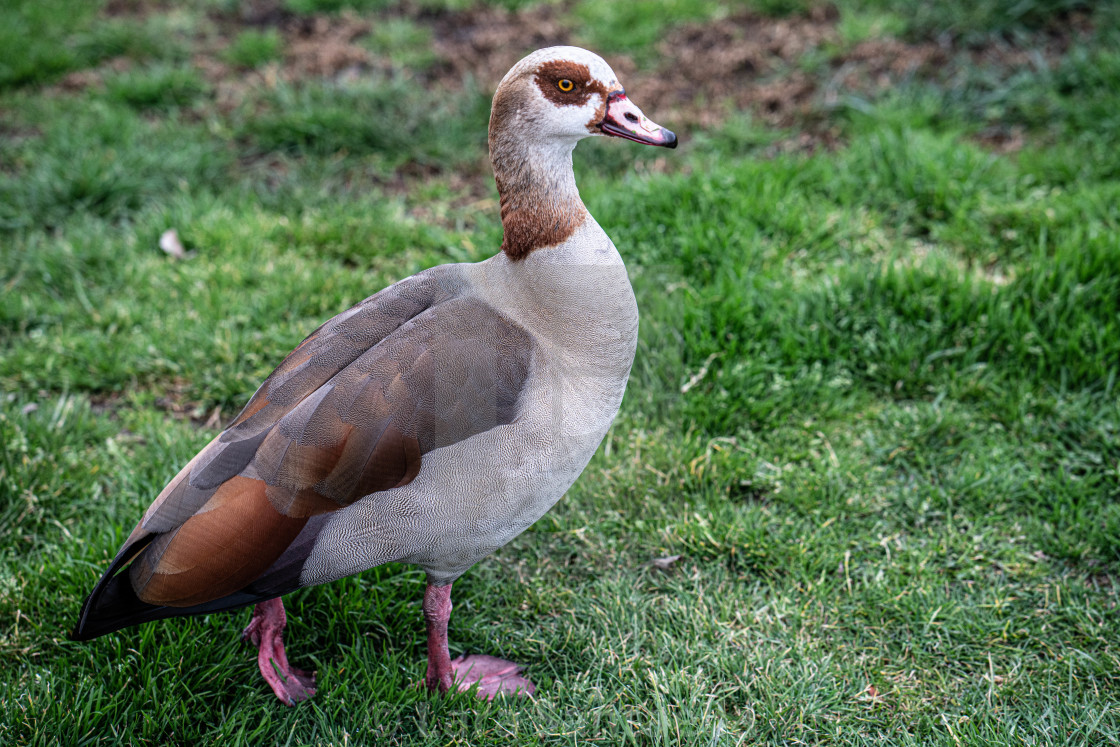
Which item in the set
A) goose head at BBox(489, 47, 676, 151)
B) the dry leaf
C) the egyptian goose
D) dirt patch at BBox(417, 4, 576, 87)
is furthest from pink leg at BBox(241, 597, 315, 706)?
dirt patch at BBox(417, 4, 576, 87)

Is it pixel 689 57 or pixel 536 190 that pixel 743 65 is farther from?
pixel 536 190

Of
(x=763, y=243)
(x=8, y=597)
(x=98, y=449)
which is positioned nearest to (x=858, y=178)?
(x=763, y=243)

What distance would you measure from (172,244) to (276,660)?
2.51 meters

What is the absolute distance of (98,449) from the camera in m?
3.31

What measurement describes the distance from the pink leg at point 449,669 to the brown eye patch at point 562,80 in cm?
132

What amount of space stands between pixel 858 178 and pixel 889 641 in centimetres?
250

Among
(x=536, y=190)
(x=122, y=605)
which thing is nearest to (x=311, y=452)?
(x=122, y=605)

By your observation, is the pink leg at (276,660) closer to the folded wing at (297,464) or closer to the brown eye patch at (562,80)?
the folded wing at (297,464)

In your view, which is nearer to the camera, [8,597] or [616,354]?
[616,354]

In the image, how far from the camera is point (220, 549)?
213 cm

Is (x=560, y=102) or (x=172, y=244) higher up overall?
(x=560, y=102)

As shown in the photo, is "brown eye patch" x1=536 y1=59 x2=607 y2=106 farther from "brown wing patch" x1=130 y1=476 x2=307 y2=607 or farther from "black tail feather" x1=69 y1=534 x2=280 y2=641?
"black tail feather" x1=69 y1=534 x2=280 y2=641

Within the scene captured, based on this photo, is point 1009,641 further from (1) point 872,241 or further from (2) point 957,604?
(1) point 872,241

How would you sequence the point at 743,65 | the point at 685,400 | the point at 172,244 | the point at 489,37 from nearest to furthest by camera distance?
1. the point at 685,400
2. the point at 172,244
3. the point at 743,65
4. the point at 489,37
